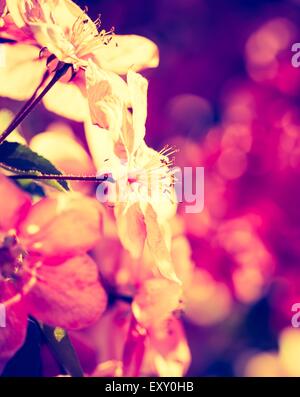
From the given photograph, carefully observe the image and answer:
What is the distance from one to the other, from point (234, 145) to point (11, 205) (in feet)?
0.93

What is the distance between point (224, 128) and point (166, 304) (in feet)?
0.77

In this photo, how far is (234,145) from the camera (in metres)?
0.68

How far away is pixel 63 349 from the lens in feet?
2.10

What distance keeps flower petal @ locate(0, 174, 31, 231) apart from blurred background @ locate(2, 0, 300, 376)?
183mm

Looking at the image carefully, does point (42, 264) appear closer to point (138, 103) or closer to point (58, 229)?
point (58, 229)

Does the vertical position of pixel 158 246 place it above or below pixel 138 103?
below

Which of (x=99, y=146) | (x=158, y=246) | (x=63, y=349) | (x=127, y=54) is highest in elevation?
(x=127, y=54)

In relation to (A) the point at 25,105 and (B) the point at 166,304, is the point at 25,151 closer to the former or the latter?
(A) the point at 25,105

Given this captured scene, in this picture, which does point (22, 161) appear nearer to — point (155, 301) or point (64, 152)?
point (64, 152)

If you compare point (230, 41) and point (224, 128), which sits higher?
point (230, 41)

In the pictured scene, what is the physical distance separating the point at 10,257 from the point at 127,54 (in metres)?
0.28

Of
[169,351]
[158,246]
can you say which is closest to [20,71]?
[158,246]
